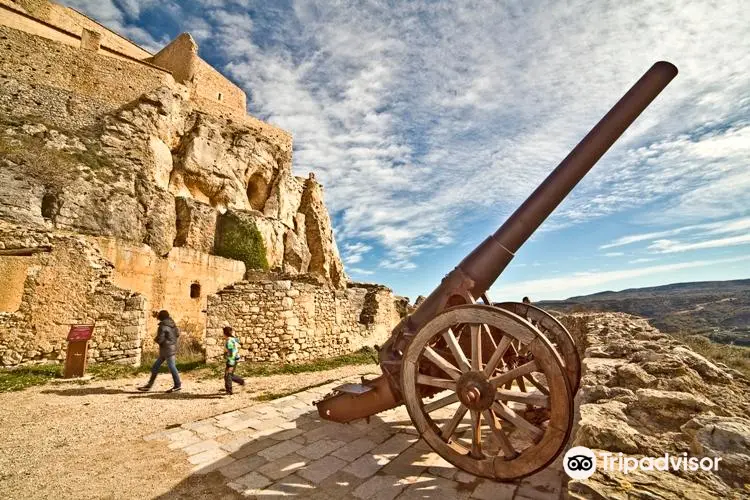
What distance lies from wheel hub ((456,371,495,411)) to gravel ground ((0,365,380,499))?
91.0 inches

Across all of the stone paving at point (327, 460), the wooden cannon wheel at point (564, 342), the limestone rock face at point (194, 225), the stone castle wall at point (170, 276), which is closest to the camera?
the stone paving at point (327, 460)

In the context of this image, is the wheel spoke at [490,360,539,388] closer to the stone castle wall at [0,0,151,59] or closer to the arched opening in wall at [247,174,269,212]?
the arched opening in wall at [247,174,269,212]

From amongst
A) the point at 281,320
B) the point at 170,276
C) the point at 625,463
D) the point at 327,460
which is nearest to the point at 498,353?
the point at 625,463

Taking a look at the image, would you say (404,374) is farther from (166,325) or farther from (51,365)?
(51,365)

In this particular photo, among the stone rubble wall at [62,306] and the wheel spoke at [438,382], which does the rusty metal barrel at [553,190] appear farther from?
the stone rubble wall at [62,306]

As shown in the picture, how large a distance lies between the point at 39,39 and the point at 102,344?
19.1 metres

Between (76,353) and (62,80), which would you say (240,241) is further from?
(62,80)

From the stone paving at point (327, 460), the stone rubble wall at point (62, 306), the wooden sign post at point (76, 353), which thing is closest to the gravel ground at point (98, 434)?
the stone paving at point (327, 460)

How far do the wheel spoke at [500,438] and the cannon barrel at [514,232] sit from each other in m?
0.85

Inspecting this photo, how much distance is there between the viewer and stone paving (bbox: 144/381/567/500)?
2.66m

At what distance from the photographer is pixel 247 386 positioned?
7.00 metres

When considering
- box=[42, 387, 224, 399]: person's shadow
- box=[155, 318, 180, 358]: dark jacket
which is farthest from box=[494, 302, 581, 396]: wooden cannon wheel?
box=[155, 318, 180, 358]: dark jacket

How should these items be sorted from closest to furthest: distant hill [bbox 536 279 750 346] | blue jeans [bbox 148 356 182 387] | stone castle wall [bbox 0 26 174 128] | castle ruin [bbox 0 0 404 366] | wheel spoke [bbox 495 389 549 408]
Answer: wheel spoke [bbox 495 389 549 408] < blue jeans [bbox 148 356 182 387] < castle ruin [bbox 0 0 404 366] < stone castle wall [bbox 0 26 174 128] < distant hill [bbox 536 279 750 346]

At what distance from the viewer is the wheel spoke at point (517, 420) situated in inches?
91.4
